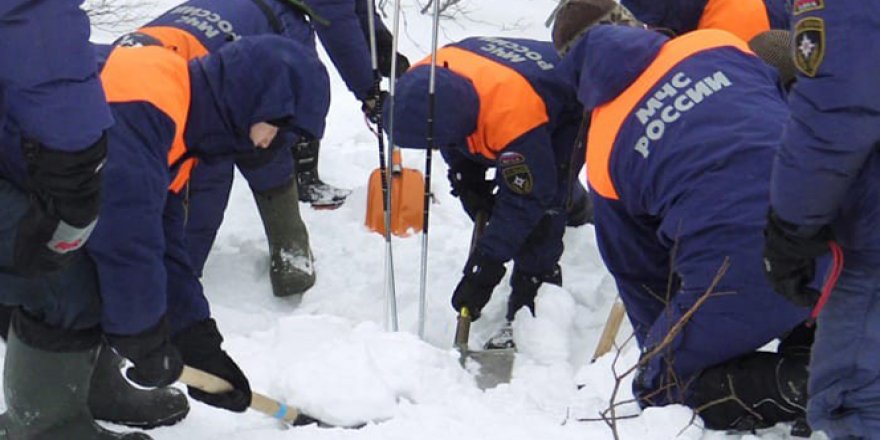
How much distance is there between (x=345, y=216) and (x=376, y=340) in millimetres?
2003

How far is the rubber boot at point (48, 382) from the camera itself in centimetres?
284

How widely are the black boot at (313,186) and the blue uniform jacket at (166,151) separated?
2404mm

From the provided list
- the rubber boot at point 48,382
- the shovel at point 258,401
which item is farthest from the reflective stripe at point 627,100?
the rubber boot at point 48,382

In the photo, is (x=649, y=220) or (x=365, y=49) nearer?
(x=649, y=220)

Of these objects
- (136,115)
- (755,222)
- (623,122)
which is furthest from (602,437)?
(136,115)

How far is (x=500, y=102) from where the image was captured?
3914 mm

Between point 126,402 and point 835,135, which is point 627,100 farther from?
point 126,402

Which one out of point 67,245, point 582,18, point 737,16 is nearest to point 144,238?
point 67,245

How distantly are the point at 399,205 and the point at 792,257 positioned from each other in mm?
3275

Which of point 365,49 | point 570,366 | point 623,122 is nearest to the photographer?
point 623,122

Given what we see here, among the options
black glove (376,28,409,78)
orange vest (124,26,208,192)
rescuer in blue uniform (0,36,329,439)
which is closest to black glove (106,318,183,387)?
rescuer in blue uniform (0,36,329,439)

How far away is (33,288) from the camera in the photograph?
272 centimetres

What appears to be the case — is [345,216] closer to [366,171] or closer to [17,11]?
[366,171]

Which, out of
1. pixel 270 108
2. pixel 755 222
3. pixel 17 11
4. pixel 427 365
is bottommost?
pixel 427 365
